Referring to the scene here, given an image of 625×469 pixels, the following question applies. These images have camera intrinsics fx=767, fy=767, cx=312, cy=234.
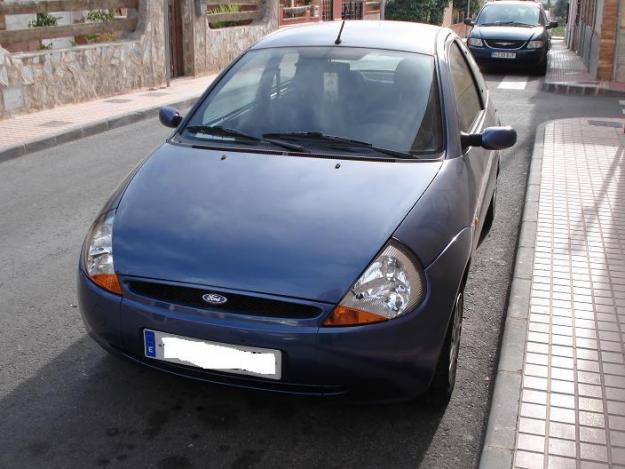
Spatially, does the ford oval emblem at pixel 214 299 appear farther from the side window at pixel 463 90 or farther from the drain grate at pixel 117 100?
the drain grate at pixel 117 100

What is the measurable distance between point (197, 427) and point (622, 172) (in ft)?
20.1

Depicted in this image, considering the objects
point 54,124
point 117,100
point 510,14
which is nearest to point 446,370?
point 54,124

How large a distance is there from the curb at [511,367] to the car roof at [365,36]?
1.58 m

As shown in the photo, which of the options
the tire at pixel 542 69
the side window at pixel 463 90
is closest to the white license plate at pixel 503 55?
the tire at pixel 542 69

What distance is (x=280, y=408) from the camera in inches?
137

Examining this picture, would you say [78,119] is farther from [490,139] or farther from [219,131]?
[490,139]

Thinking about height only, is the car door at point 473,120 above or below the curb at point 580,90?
above

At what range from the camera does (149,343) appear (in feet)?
10.2

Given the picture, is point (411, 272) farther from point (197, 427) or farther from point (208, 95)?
point (208, 95)

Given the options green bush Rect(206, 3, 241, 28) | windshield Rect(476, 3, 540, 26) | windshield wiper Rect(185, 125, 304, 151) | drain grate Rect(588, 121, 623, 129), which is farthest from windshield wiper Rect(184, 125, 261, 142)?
windshield Rect(476, 3, 540, 26)

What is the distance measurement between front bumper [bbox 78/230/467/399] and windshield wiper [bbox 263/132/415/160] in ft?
2.66

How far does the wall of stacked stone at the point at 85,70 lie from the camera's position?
1113cm

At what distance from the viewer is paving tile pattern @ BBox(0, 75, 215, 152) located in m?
9.93

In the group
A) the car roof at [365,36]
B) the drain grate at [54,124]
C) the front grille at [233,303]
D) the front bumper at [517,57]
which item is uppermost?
the car roof at [365,36]
